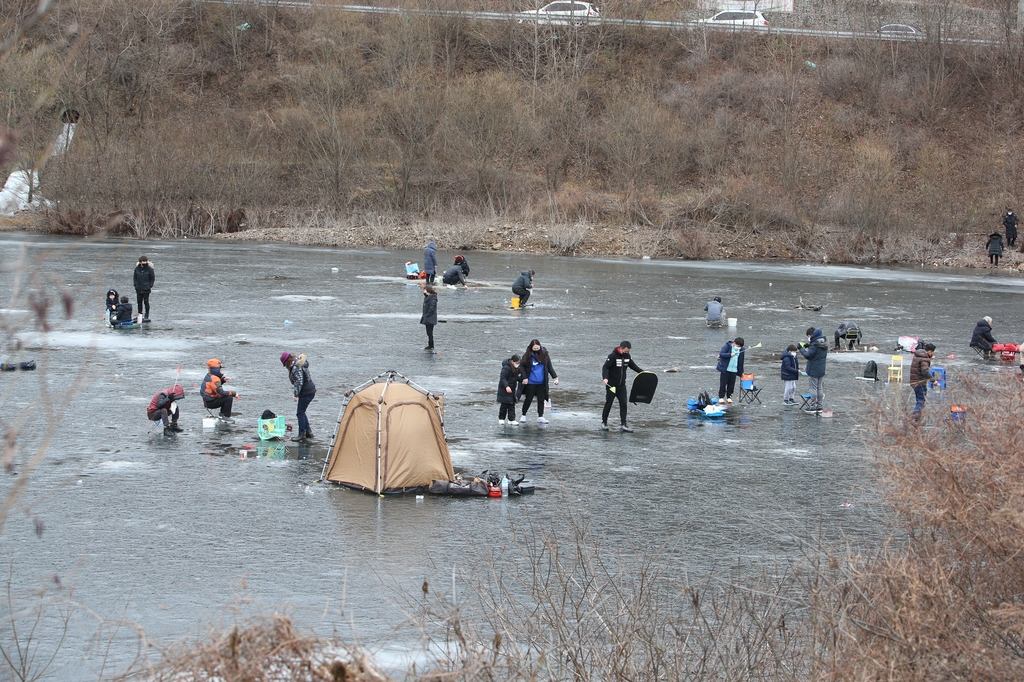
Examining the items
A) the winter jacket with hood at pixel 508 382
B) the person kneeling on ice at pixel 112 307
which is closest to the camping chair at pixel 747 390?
the winter jacket with hood at pixel 508 382

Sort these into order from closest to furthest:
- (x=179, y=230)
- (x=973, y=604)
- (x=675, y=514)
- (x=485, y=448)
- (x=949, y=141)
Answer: (x=973, y=604) → (x=675, y=514) → (x=485, y=448) → (x=179, y=230) → (x=949, y=141)

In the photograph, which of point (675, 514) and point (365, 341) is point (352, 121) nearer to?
point (365, 341)

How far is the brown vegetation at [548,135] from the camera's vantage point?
54.8 meters

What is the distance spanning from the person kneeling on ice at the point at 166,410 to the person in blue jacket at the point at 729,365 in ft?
30.8

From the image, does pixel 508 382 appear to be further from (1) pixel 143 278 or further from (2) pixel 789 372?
(1) pixel 143 278

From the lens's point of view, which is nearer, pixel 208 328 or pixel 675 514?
pixel 675 514

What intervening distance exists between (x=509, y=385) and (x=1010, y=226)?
42.2 metres

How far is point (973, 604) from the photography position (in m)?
6.91

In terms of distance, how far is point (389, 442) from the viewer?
12.8 metres

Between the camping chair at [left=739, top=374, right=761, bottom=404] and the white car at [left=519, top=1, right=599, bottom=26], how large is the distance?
59.7 m

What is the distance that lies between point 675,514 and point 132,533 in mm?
6184

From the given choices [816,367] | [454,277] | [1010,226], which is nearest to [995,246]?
[1010,226]

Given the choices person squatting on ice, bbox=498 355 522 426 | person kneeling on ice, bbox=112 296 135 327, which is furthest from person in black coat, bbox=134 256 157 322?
person squatting on ice, bbox=498 355 522 426

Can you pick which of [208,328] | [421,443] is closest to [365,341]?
[208,328]
